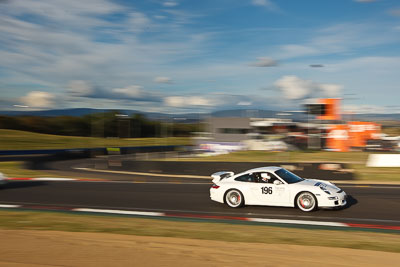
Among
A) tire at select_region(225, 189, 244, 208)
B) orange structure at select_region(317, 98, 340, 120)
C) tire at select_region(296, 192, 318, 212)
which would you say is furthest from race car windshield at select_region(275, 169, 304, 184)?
orange structure at select_region(317, 98, 340, 120)

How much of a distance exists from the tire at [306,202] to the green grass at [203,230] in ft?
6.10

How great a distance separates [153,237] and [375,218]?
17.8ft

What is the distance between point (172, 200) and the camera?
1192 cm

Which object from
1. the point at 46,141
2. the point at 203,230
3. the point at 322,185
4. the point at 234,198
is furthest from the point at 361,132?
the point at 46,141

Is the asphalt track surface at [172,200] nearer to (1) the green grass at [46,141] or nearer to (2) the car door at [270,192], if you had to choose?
(2) the car door at [270,192]

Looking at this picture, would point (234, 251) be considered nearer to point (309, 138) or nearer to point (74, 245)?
point (74, 245)

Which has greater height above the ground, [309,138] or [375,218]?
[309,138]

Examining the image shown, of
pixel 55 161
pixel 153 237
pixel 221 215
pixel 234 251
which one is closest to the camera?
pixel 234 251

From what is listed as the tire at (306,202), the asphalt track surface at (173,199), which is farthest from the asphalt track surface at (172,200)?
the tire at (306,202)

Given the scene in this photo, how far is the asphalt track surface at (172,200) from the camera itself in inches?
374

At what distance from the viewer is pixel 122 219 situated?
30.0 ft

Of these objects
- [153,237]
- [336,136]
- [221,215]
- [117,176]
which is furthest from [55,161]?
[153,237]

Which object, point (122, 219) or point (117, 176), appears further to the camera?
point (117, 176)

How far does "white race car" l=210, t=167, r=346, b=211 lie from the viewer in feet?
31.5
